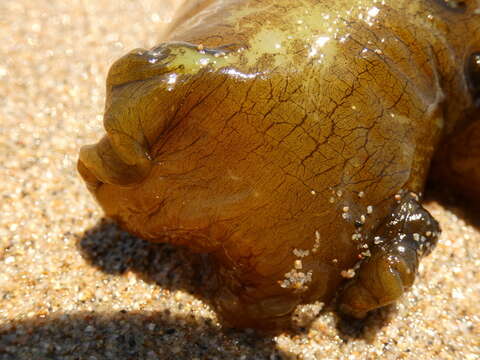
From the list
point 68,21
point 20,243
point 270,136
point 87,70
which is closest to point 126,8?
point 68,21

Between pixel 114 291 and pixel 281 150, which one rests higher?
pixel 281 150

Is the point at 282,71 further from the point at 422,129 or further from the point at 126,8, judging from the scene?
the point at 126,8

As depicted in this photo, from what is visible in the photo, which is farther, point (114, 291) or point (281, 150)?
point (114, 291)

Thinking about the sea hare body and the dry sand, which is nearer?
the sea hare body

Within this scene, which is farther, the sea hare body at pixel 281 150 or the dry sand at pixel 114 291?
the dry sand at pixel 114 291
